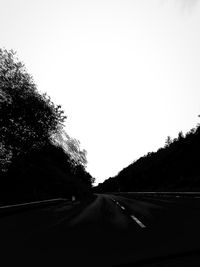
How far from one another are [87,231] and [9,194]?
26564mm

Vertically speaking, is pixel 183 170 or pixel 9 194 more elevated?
pixel 183 170

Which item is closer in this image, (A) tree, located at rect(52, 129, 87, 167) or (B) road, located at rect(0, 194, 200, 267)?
(B) road, located at rect(0, 194, 200, 267)

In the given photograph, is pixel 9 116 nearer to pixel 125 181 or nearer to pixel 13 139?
pixel 13 139

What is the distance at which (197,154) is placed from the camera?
3521 inches

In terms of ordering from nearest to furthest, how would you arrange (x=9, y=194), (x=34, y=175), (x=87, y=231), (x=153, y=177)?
(x=87, y=231) < (x=9, y=194) < (x=34, y=175) < (x=153, y=177)

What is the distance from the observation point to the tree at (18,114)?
2536 cm

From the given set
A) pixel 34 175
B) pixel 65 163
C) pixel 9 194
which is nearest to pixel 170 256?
pixel 9 194

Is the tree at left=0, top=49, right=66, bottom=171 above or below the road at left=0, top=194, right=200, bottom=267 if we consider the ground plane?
above

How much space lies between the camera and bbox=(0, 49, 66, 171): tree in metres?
25.4

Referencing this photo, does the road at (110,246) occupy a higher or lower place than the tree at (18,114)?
lower

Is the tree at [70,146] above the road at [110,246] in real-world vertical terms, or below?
above

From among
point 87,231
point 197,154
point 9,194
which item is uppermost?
point 197,154

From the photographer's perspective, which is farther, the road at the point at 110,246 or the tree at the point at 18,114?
the tree at the point at 18,114

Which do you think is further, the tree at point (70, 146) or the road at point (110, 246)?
the tree at point (70, 146)
